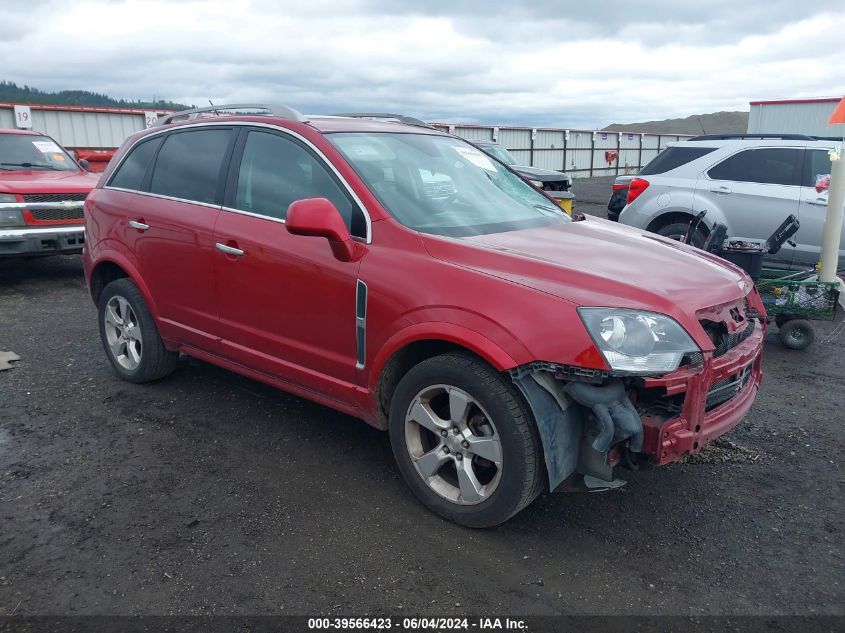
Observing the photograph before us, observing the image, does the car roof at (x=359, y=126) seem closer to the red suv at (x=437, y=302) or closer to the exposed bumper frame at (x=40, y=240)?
the red suv at (x=437, y=302)

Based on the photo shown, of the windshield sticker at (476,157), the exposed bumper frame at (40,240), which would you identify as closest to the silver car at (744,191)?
the windshield sticker at (476,157)

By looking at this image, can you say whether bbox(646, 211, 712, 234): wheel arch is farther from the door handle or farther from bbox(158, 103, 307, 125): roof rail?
the door handle

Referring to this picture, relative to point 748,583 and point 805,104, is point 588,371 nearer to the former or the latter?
point 748,583

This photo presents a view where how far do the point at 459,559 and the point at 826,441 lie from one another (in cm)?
265

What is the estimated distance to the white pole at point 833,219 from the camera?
5883mm

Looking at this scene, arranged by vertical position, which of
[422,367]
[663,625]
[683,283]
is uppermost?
[683,283]

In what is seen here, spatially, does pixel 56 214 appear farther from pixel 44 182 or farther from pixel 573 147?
pixel 573 147

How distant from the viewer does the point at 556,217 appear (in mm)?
4242

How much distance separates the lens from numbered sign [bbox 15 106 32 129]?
14.3 m

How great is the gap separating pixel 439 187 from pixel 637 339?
1.56m

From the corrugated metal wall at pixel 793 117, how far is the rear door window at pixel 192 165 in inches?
1172

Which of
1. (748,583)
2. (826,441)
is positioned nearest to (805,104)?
(826,441)

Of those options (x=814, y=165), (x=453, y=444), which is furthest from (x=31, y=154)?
(x=814, y=165)

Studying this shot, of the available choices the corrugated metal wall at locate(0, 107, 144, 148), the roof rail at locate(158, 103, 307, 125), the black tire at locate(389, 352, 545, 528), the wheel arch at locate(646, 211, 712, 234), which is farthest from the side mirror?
the corrugated metal wall at locate(0, 107, 144, 148)
